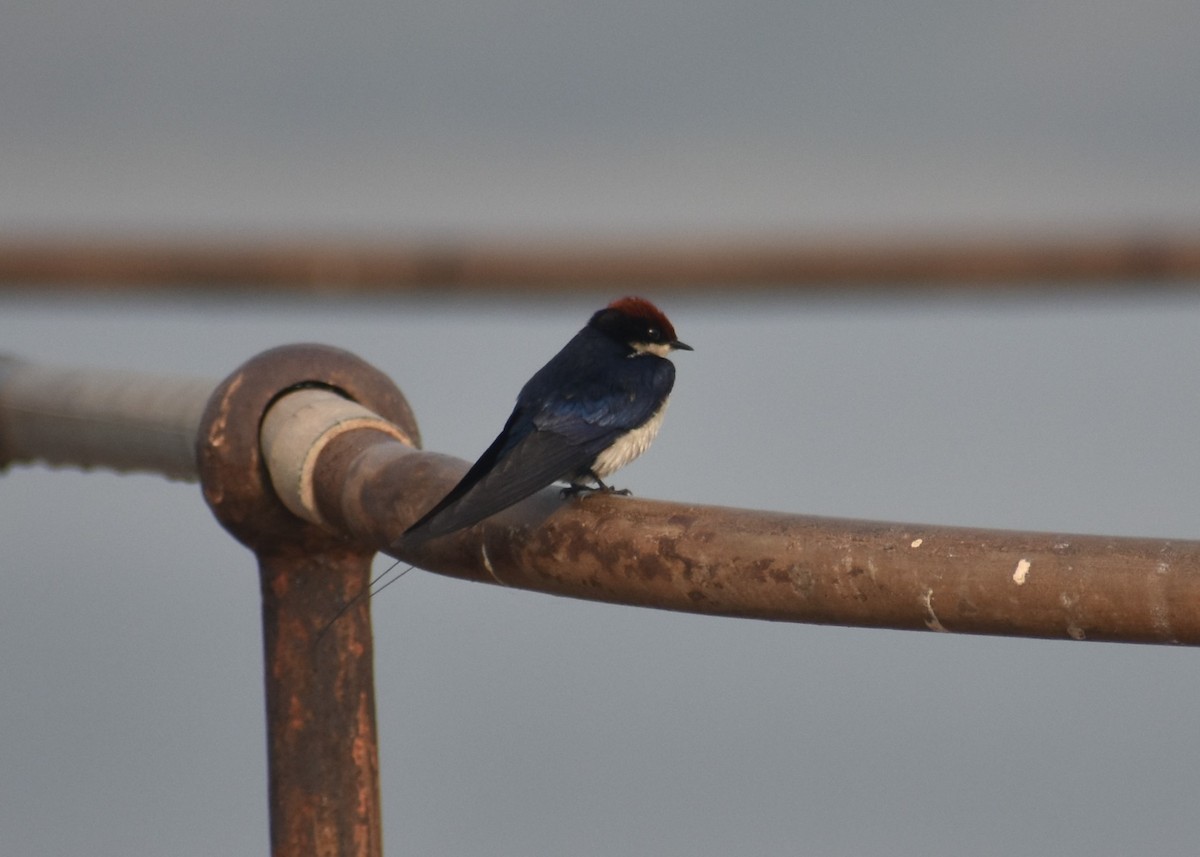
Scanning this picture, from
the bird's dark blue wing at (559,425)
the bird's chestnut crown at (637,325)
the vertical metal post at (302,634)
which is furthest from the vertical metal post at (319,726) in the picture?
the bird's chestnut crown at (637,325)

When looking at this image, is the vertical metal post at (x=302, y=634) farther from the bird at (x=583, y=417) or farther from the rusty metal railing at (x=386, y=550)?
the bird at (x=583, y=417)

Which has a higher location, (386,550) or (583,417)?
(583,417)

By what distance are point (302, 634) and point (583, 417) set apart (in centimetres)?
41

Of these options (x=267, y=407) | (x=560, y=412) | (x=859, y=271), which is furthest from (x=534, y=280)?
(x=267, y=407)

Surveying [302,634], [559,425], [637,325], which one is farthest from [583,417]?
[302,634]

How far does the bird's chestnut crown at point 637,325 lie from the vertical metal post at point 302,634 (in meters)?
0.60

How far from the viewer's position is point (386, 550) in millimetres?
1000

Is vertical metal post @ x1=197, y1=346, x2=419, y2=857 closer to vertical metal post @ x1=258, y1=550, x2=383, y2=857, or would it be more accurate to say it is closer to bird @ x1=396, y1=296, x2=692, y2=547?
vertical metal post @ x1=258, y1=550, x2=383, y2=857

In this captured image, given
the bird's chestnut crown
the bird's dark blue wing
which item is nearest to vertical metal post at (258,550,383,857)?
the bird's dark blue wing

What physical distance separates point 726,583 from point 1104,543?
189 millimetres

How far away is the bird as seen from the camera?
1.02 meters

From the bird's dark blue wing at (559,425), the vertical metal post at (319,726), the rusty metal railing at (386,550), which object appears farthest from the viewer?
the vertical metal post at (319,726)

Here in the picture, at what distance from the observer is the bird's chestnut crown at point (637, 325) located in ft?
5.68

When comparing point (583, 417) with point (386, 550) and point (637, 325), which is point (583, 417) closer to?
point (637, 325)
